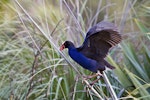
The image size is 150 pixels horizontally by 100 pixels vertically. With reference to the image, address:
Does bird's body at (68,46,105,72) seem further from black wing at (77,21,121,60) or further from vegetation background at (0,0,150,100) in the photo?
vegetation background at (0,0,150,100)

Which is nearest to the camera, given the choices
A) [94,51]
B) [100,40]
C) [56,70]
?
[100,40]

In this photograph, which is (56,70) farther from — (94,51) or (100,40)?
(100,40)

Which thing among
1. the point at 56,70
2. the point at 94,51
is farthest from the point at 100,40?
the point at 56,70

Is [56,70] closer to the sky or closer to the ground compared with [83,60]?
closer to the sky

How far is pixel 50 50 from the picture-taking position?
3957 mm

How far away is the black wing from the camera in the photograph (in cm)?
252

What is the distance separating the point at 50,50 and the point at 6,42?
0.55m

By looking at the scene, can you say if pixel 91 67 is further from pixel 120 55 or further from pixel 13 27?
pixel 13 27


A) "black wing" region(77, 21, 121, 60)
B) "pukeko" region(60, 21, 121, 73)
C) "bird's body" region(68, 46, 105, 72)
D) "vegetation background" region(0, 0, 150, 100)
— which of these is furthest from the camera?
"vegetation background" region(0, 0, 150, 100)

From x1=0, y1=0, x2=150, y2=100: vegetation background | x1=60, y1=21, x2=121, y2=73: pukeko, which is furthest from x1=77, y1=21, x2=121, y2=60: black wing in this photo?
x1=0, y1=0, x2=150, y2=100: vegetation background

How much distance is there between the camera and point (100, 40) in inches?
110

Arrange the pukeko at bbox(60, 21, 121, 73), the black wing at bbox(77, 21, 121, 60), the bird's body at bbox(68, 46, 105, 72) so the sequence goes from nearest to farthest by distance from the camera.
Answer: the black wing at bbox(77, 21, 121, 60), the pukeko at bbox(60, 21, 121, 73), the bird's body at bbox(68, 46, 105, 72)

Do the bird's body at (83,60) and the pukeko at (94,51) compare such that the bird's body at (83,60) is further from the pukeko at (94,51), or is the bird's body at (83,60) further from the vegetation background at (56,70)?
the vegetation background at (56,70)

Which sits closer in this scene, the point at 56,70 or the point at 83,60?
the point at 83,60
